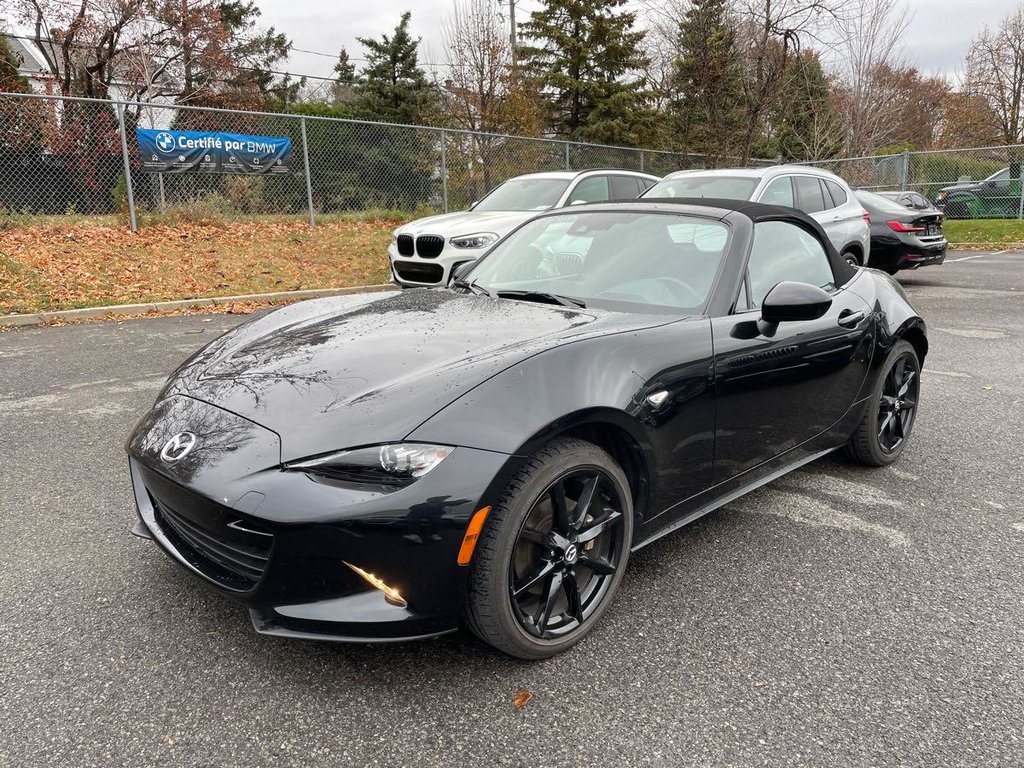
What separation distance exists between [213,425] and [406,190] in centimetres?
1412

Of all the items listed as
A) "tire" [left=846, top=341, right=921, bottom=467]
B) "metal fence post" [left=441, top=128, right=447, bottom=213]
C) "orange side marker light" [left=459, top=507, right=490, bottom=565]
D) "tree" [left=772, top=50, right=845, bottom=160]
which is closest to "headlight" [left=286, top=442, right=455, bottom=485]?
"orange side marker light" [left=459, top=507, right=490, bottom=565]

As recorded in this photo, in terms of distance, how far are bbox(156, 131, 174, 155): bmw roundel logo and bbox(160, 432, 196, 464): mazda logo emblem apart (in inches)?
456

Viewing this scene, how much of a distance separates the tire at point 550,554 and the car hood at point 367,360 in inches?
13.7

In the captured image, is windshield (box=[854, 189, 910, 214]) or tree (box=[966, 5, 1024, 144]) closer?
windshield (box=[854, 189, 910, 214])

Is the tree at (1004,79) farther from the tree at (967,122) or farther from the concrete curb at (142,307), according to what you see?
the concrete curb at (142,307)

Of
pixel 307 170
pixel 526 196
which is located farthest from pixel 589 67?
pixel 526 196

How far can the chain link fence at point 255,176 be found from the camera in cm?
1183

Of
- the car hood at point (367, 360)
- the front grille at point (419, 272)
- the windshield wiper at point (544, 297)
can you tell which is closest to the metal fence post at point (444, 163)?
the front grille at point (419, 272)

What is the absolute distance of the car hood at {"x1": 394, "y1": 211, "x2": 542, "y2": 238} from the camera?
8.47 meters

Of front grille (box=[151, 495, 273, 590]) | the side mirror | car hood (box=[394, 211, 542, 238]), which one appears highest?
car hood (box=[394, 211, 542, 238])

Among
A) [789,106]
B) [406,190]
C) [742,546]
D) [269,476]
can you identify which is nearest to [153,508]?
[269,476]

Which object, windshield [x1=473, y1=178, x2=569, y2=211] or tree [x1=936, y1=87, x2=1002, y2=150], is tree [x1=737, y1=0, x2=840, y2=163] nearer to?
windshield [x1=473, y1=178, x2=569, y2=211]

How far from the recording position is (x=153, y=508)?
238 centimetres

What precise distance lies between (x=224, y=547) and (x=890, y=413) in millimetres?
3382
